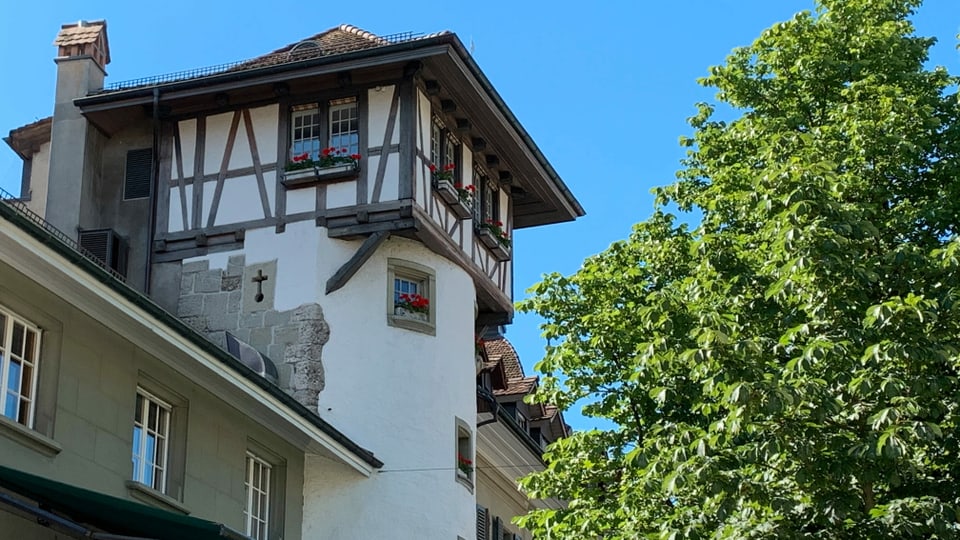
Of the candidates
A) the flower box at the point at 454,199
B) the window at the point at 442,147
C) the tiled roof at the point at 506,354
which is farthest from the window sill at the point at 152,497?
the tiled roof at the point at 506,354

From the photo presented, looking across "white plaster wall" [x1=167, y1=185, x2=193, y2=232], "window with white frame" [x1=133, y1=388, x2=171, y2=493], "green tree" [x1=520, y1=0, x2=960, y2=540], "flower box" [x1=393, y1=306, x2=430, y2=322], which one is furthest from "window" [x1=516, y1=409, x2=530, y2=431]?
"window with white frame" [x1=133, y1=388, x2=171, y2=493]

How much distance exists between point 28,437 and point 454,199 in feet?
38.1

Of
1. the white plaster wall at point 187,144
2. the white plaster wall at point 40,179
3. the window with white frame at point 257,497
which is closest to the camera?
the window with white frame at point 257,497

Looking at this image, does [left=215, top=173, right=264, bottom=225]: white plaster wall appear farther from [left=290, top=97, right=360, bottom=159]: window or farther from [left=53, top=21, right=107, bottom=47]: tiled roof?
[left=53, top=21, right=107, bottom=47]: tiled roof

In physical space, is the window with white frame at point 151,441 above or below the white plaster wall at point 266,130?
below

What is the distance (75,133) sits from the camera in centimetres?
2784

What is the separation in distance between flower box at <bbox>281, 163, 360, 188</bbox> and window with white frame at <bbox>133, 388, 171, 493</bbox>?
7124 millimetres

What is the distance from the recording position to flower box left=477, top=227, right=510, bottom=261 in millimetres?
28609

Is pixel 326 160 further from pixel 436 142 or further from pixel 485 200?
pixel 485 200

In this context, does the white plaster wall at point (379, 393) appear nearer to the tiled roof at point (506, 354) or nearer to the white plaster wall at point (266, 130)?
the white plaster wall at point (266, 130)

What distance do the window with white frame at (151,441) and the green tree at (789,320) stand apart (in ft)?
15.8

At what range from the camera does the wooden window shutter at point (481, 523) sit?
101 feet

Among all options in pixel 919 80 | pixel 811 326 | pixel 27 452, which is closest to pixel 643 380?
pixel 811 326

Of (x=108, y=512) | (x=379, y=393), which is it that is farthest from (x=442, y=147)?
(x=108, y=512)
